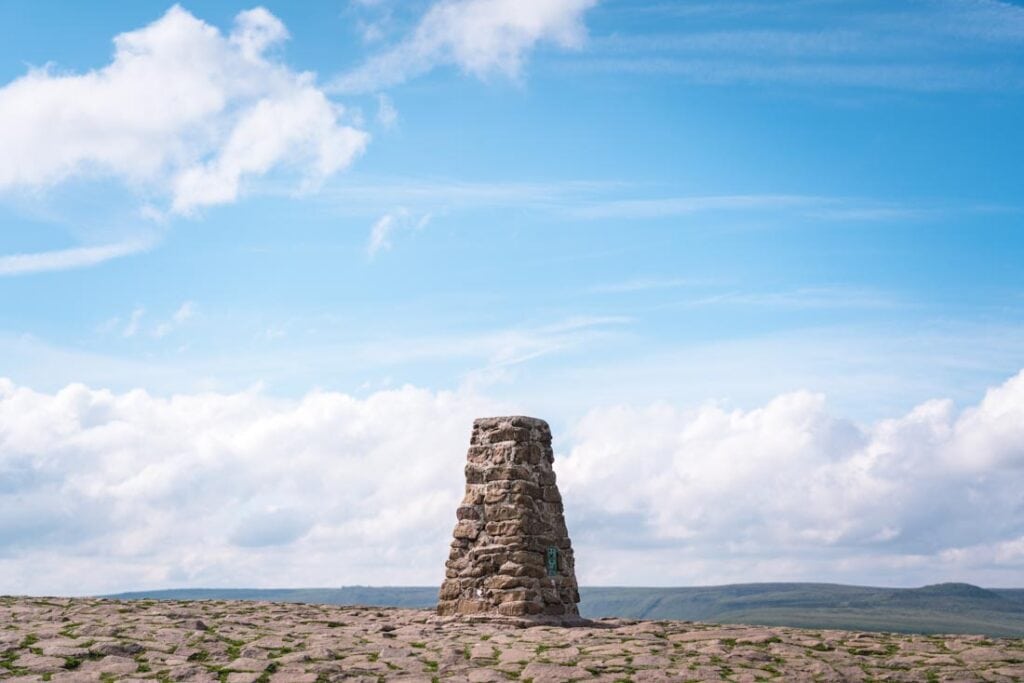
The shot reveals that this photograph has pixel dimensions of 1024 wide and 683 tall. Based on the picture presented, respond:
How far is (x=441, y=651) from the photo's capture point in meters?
16.8

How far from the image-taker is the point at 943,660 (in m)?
17.2

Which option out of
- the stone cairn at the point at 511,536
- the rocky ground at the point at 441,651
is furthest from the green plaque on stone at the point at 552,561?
the rocky ground at the point at 441,651

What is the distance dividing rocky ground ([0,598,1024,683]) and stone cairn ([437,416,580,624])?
676mm

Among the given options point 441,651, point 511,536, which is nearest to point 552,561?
point 511,536

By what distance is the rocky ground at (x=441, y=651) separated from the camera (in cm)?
1557

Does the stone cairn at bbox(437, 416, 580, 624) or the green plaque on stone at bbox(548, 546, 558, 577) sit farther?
the green plaque on stone at bbox(548, 546, 558, 577)

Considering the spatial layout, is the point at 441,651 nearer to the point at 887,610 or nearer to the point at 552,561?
the point at 552,561

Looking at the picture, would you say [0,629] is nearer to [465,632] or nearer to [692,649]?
[465,632]

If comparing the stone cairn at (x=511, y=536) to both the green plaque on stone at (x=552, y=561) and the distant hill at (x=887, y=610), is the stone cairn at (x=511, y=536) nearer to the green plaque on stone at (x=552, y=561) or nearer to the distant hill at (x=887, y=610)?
the green plaque on stone at (x=552, y=561)

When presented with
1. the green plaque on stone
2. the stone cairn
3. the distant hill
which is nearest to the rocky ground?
the stone cairn

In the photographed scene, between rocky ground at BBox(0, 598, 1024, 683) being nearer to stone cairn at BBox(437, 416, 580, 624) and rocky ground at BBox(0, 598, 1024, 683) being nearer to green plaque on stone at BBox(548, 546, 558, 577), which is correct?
stone cairn at BBox(437, 416, 580, 624)

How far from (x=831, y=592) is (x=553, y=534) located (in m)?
185

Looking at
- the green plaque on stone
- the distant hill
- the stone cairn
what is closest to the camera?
the stone cairn

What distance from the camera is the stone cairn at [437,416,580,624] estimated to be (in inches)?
775
